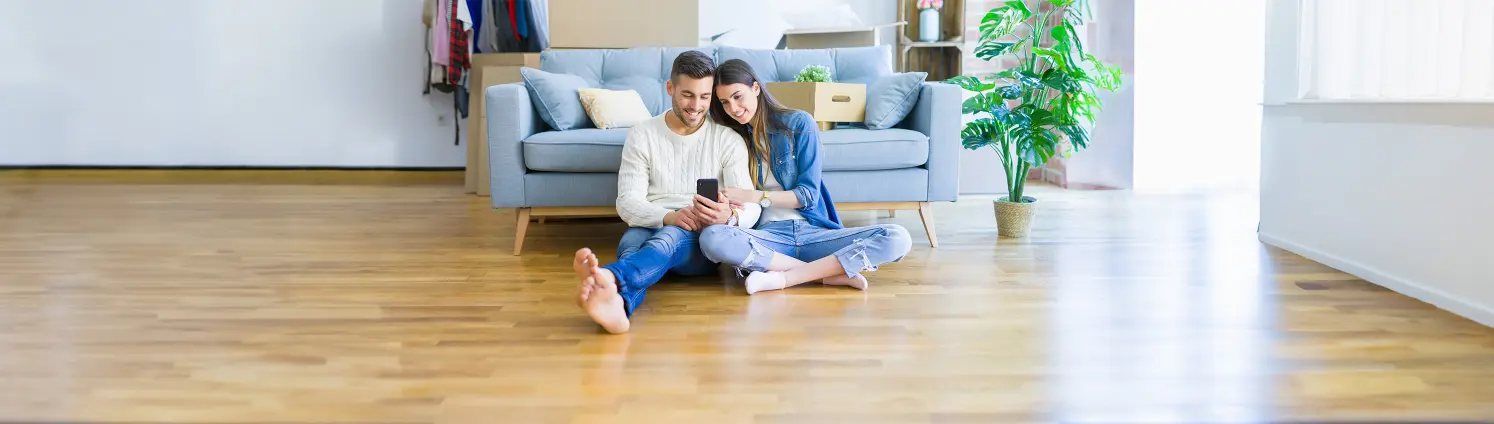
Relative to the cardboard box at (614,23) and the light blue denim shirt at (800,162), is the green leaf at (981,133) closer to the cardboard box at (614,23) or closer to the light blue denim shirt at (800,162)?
the light blue denim shirt at (800,162)

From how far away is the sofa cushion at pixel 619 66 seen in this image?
355 centimetres

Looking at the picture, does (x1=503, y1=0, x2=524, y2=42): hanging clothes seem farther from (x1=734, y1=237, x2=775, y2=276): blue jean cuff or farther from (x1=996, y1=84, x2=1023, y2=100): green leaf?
(x1=734, y1=237, x2=775, y2=276): blue jean cuff

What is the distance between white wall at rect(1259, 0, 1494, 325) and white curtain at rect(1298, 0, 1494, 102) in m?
0.05

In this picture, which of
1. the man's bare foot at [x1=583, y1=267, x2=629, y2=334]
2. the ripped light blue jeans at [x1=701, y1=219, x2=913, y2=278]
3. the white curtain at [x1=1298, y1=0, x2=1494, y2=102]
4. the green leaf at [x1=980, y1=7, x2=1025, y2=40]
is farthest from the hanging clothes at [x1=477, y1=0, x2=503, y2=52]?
the white curtain at [x1=1298, y1=0, x2=1494, y2=102]

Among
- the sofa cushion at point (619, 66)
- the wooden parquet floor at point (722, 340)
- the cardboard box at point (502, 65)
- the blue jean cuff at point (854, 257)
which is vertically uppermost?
the cardboard box at point (502, 65)

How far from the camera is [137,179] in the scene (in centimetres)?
581

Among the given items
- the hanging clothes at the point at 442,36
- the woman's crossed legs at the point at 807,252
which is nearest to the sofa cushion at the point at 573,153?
the woman's crossed legs at the point at 807,252

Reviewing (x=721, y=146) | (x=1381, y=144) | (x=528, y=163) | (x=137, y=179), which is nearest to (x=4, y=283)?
(x=528, y=163)

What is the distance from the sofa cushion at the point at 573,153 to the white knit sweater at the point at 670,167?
0.49m

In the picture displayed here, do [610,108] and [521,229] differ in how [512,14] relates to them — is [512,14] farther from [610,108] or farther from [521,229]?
[521,229]

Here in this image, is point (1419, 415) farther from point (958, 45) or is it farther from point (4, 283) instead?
point (958, 45)

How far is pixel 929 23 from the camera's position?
5492mm

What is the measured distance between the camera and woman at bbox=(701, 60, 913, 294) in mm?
2311

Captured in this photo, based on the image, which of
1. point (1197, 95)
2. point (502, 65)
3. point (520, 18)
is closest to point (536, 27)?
point (520, 18)
